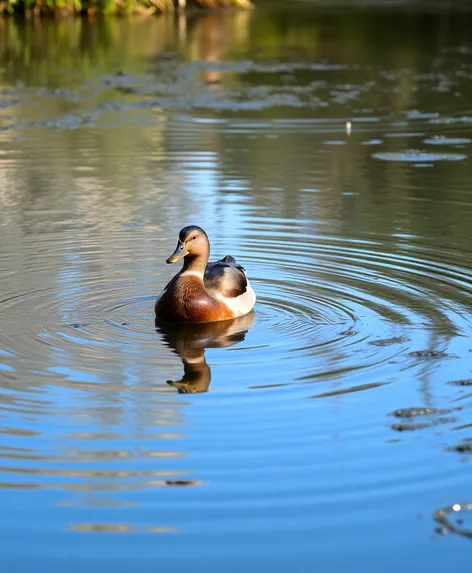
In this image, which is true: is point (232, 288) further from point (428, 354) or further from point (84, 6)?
point (84, 6)

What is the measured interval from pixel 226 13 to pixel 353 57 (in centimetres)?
1291

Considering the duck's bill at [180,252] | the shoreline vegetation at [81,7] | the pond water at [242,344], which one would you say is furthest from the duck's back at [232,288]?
the shoreline vegetation at [81,7]

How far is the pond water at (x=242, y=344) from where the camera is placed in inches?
214

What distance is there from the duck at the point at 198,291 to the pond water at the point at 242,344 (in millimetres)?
148

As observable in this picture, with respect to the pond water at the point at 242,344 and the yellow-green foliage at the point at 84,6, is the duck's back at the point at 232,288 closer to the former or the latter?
the pond water at the point at 242,344

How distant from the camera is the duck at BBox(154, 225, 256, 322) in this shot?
28.9ft

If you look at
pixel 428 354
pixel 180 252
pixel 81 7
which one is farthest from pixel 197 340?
pixel 81 7

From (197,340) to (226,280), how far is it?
73 centimetres

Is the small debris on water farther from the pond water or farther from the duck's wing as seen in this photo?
the duck's wing

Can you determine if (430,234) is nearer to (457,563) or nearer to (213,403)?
(213,403)

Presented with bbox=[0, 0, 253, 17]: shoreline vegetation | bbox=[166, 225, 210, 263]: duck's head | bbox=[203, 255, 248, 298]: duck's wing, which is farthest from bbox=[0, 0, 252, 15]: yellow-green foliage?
bbox=[166, 225, 210, 263]: duck's head

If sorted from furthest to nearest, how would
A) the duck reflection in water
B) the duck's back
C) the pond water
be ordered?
the duck's back, the duck reflection in water, the pond water

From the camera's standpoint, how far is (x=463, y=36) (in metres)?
31.4

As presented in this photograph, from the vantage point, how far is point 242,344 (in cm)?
827
